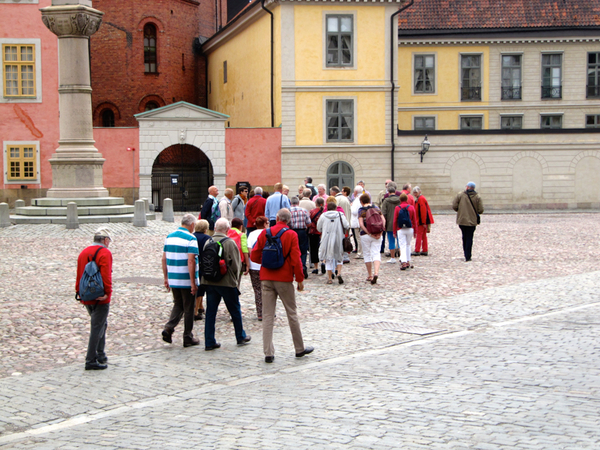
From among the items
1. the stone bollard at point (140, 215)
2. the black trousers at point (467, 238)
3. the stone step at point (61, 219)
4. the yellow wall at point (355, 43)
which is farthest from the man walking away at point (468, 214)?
the yellow wall at point (355, 43)

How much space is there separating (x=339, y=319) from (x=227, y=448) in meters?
5.51

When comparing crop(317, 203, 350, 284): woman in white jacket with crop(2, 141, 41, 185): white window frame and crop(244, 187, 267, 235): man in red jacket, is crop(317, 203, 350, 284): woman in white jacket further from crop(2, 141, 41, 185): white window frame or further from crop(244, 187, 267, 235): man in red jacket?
crop(2, 141, 41, 185): white window frame

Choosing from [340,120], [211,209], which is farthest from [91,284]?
[340,120]

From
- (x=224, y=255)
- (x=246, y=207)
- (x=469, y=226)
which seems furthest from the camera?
(x=469, y=226)

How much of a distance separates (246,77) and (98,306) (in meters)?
34.2

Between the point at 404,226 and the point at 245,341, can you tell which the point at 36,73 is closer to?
the point at 404,226

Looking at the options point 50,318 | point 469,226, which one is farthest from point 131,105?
point 50,318

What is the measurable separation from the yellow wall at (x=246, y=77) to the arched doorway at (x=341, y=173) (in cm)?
361

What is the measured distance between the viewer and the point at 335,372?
7.95 meters

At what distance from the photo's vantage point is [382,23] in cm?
3675

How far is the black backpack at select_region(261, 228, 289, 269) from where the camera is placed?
8594mm

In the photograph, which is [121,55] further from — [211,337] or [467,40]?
[211,337]

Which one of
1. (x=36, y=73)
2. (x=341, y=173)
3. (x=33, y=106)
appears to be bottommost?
(x=341, y=173)

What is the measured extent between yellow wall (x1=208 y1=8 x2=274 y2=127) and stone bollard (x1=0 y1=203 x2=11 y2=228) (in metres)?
15.6
